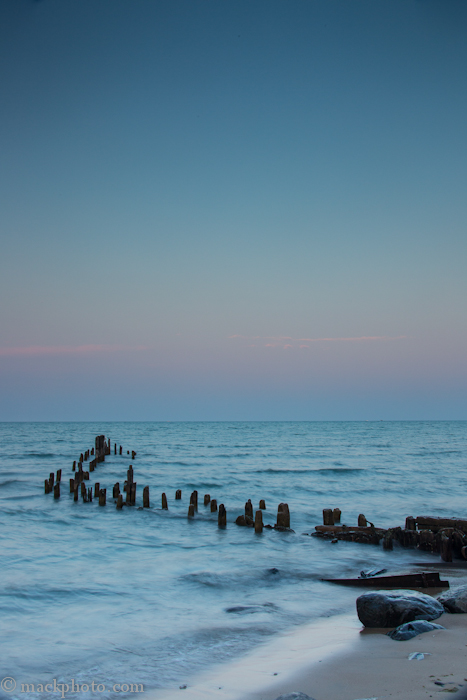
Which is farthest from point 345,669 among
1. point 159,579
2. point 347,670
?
point 159,579

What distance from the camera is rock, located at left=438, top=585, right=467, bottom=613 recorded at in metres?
7.95

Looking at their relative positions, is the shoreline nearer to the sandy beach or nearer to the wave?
the sandy beach

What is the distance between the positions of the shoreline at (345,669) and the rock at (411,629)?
9 centimetres

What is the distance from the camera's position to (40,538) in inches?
647

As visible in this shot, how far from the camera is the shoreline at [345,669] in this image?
5.32 m

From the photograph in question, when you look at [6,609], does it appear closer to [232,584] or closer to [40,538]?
[232,584]

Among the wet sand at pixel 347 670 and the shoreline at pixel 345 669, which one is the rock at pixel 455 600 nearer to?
the shoreline at pixel 345 669

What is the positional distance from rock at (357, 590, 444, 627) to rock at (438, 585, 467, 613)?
0.19m

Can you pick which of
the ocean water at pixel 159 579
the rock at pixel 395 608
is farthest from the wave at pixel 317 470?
the rock at pixel 395 608

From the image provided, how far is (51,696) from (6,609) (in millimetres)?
4397

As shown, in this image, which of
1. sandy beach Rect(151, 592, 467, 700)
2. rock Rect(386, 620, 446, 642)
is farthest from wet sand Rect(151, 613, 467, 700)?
rock Rect(386, 620, 446, 642)

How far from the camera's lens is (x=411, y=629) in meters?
7.04

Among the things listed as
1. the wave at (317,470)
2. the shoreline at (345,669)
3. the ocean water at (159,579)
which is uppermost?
the shoreline at (345,669)

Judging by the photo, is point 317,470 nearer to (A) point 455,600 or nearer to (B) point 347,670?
(A) point 455,600
